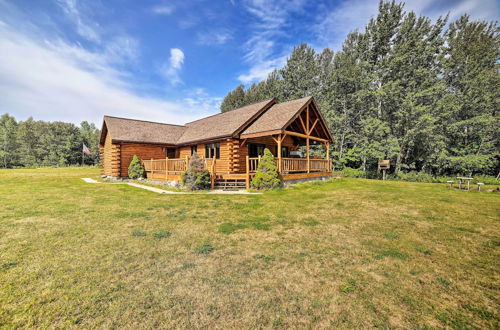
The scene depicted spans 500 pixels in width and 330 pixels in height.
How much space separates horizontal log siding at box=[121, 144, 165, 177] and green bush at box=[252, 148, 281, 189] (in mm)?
13213

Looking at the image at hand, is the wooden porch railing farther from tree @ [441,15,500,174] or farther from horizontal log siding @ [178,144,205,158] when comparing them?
tree @ [441,15,500,174]

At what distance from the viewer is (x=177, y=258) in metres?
3.92

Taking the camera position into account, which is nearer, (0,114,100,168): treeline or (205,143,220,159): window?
(205,143,220,159): window

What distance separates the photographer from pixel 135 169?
61.8ft

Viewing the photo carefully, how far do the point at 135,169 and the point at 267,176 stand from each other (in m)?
13.3

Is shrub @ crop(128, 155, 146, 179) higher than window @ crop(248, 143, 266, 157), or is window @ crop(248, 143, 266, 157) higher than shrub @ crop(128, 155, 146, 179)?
window @ crop(248, 143, 266, 157)

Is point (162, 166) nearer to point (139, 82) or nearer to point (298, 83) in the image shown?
point (139, 82)

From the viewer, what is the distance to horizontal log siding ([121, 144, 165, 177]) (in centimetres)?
1933

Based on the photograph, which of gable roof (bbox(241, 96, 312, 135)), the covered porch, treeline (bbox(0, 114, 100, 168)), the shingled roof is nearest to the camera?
the covered porch

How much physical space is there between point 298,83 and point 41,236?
37.3 meters

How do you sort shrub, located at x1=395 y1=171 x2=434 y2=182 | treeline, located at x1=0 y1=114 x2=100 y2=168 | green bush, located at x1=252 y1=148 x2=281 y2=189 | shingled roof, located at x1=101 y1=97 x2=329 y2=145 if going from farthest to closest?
treeline, located at x1=0 y1=114 x2=100 y2=168
shrub, located at x1=395 y1=171 x2=434 y2=182
shingled roof, located at x1=101 y1=97 x2=329 y2=145
green bush, located at x1=252 y1=148 x2=281 y2=189

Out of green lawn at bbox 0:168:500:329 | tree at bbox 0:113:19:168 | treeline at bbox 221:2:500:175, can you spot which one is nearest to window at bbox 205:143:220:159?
green lawn at bbox 0:168:500:329

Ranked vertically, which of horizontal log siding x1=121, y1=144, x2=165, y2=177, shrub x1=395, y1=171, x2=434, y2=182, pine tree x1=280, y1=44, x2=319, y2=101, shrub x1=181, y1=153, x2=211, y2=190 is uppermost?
pine tree x1=280, y1=44, x2=319, y2=101

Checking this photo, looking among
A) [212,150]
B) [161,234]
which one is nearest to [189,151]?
[212,150]
